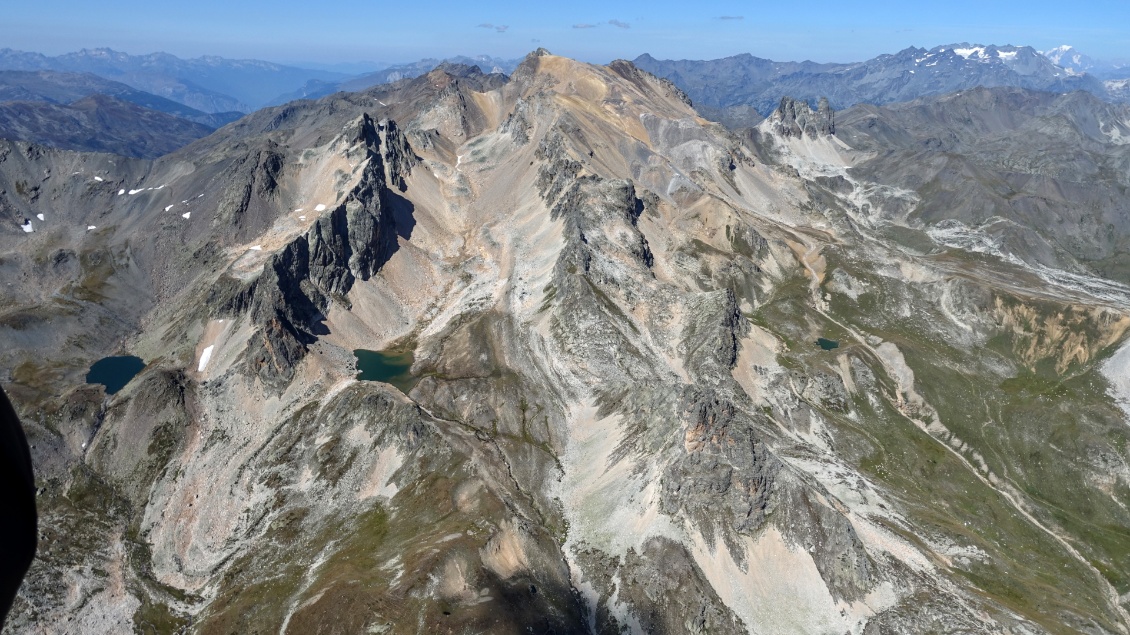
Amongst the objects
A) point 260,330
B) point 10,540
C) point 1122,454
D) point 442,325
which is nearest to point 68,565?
point 260,330

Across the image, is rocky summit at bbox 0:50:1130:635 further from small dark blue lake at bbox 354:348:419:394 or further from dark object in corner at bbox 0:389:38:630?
dark object in corner at bbox 0:389:38:630

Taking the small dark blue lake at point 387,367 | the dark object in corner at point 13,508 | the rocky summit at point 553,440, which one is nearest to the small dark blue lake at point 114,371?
the rocky summit at point 553,440

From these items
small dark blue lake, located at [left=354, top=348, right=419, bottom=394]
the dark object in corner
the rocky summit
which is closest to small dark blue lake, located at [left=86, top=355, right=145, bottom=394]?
the rocky summit

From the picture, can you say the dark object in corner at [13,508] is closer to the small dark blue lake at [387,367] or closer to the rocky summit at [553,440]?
the rocky summit at [553,440]

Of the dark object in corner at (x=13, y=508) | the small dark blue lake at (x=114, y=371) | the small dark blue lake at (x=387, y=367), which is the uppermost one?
the dark object in corner at (x=13, y=508)

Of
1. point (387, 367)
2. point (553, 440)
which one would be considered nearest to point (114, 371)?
point (387, 367)

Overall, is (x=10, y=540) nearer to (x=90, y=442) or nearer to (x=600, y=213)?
(x=90, y=442)
